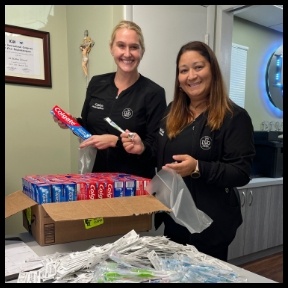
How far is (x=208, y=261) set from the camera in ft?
2.70

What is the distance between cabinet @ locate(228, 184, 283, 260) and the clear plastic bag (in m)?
1.46

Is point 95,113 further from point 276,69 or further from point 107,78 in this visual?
point 276,69

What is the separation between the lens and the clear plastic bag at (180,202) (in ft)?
3.22

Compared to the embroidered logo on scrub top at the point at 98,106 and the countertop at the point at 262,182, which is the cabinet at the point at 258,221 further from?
the embroidered logo on scrub top at the point at 98,106

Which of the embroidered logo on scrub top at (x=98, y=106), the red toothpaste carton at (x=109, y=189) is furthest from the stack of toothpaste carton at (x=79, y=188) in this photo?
the embroidered logo on scrub top at (x=98, y=106)

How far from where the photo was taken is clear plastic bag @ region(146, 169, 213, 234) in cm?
98

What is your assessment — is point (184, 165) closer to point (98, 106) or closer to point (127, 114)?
point (127, 114)

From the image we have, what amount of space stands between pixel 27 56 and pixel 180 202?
1.60 meters

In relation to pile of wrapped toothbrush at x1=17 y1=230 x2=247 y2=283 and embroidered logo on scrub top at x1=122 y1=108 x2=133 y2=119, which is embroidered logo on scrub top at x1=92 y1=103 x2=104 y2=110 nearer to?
embroidered logo on scrub top at x1=122 y1=108 x2=133 y2=119

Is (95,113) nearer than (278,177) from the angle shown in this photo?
Yes

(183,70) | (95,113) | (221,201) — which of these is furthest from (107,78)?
(221,201)

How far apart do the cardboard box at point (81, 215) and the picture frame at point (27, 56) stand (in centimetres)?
122

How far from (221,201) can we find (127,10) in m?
1.22

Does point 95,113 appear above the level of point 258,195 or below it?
above
